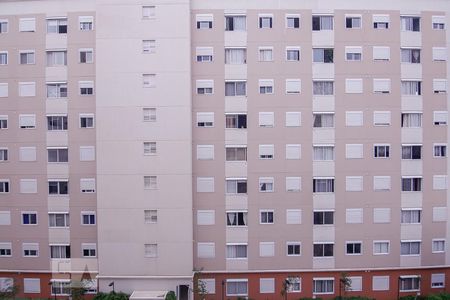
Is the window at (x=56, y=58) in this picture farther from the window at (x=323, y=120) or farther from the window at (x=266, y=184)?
the window at (x=323, y=120)

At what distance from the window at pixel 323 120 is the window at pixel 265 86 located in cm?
226

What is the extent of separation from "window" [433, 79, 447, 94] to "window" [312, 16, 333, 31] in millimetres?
5151

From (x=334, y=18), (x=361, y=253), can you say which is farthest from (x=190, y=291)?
(x=334, y=18)

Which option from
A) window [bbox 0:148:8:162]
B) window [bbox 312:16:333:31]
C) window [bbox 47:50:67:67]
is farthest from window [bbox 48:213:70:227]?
window [bbox 312:16:333:31]

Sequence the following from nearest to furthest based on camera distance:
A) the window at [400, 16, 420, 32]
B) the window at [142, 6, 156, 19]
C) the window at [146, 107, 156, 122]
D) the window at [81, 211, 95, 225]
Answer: the window at [142, 6, 156, 19] < the window at [146, 107, 156, 122] < the window at [81, 211, 95, 225] < the window at [400, 16, 420, 32]

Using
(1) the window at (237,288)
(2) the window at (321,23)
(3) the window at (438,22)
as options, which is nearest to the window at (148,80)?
(2) the window at (321,23)

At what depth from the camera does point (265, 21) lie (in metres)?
14.3

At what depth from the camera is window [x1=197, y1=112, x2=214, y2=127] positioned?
14.2 metres

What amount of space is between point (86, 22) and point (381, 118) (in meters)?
13.2

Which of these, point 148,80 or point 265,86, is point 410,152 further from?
point 148,80

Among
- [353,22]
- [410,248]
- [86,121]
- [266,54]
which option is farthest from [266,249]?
[353,22]

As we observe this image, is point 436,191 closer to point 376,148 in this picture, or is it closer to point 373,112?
point 376,148

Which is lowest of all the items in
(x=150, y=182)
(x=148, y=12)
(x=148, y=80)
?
(x=150, y=182)

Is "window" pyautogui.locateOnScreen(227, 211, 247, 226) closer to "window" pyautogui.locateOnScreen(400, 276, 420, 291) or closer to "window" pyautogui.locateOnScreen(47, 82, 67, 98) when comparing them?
"window" pyautogui.locateOnScreen(400, 276, 420, 291)
